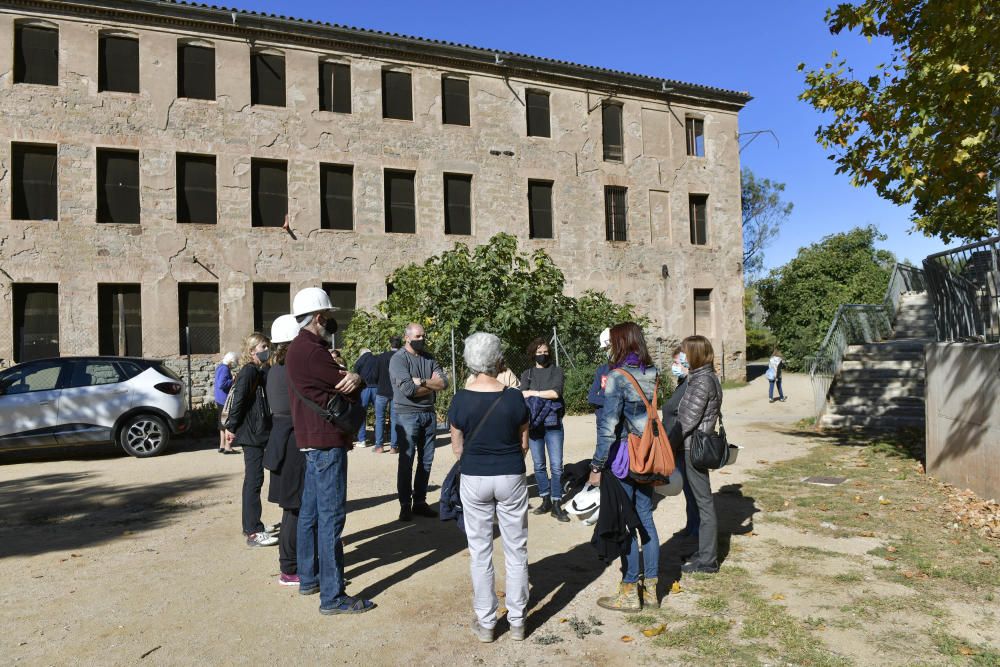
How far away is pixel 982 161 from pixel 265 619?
8721 millimetres

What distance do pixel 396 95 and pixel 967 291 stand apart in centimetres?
1480

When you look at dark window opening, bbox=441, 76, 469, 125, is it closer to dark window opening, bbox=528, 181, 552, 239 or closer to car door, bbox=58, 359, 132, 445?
dark window opening, bbox=528, 181, 552, 239

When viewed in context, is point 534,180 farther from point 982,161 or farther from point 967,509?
point 967,509

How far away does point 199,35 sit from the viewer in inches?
658

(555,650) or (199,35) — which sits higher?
(199,35)

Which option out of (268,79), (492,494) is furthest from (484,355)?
(268,79)

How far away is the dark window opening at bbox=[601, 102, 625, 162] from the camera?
2117cm

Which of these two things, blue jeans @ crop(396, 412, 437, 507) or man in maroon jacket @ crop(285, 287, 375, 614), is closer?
man in maroon jacket @ crop(285, 287, 375, 614)

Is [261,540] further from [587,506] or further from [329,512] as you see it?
[587,506]

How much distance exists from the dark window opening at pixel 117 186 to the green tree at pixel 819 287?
2394cm

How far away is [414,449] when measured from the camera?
6.71 meters

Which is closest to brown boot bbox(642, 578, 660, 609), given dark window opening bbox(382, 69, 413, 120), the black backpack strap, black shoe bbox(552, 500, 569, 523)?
the black backpack strap

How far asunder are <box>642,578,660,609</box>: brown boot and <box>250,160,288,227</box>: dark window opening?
15178 millimetres

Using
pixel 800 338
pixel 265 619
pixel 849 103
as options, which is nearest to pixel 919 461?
pixel 849 103
